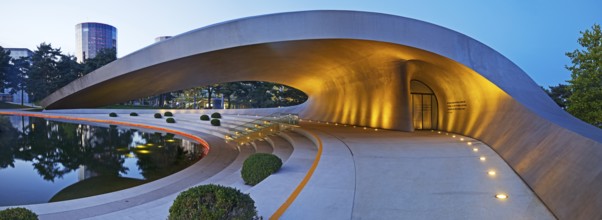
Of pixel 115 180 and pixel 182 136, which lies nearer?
pixel 115 180

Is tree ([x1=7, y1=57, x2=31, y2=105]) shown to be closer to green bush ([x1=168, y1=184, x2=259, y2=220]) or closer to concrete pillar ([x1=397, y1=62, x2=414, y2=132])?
concrete pillar ([x1=397, y1=62, x2=414, y2=132])

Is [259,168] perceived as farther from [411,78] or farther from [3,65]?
[3,65]

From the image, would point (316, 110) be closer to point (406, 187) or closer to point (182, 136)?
point (182, 136)

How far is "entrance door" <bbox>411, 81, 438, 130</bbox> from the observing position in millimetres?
18594

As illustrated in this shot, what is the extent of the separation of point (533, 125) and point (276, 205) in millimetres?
7325

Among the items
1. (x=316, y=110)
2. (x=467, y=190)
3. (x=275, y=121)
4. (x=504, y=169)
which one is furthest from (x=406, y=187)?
(x=316, y=110)

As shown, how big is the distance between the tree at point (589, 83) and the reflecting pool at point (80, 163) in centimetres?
2378

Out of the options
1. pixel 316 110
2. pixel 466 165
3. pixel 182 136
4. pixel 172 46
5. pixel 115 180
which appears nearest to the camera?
pixel 466 165

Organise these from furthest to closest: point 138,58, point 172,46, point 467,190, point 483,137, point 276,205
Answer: point 138,58 < point 172,46 < point 483,137 < point 467,190 < point 276,205

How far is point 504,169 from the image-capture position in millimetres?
8039

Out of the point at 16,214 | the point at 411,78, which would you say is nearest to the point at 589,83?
the point at 411,78

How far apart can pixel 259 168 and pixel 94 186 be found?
5.89 meters

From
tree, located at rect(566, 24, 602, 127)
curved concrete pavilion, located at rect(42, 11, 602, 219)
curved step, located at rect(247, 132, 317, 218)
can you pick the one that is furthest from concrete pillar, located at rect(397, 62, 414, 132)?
tree, located at rect(566, 24, 602, 127)

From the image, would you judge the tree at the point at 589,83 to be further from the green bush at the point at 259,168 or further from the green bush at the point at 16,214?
the green bush at the point at 16,214
